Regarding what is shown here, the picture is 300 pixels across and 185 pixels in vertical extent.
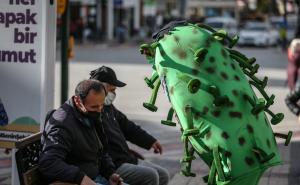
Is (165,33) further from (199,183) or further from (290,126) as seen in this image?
(290,126)

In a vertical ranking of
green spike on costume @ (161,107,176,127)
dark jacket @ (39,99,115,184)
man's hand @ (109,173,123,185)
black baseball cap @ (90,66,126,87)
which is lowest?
man's hand @ (109,173,123,185)

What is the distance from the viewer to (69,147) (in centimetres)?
471

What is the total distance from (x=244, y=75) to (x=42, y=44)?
8.77ft

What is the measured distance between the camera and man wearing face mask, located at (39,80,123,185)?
4.59 m

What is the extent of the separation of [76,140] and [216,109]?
1079 millimetres

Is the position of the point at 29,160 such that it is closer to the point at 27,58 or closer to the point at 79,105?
the point at 79,105

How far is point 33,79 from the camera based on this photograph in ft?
22.0

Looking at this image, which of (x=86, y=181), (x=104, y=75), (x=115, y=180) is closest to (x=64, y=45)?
(x=104, y=75)

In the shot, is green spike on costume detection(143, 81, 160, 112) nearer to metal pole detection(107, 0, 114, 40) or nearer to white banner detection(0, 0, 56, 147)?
white banner detection(0, 0, 56, 147)

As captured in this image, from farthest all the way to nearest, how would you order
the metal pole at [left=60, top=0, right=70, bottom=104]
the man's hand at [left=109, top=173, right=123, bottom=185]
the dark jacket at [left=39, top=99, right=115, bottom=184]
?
the metal pole at [left=60, top=0, right=70, bottom=104], the man's hand at [left=109, top=173, right=123, bottom=185], the dark jacket at [left=39, top=99, right=115, bottom=184]

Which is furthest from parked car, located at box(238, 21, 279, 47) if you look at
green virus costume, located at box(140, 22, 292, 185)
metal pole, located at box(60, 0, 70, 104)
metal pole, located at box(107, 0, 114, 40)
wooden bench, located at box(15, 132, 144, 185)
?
green virus costume, located at box(140, 22, 292, 185)

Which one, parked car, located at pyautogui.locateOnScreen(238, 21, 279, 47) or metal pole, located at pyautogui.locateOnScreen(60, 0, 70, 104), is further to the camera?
parked car, located at pyautogui.locateOnScreen(238, 21, 279, 47)

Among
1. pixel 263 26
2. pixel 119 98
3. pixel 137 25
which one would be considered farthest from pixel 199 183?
pixel 137 25

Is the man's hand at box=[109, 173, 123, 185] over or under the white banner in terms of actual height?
under
